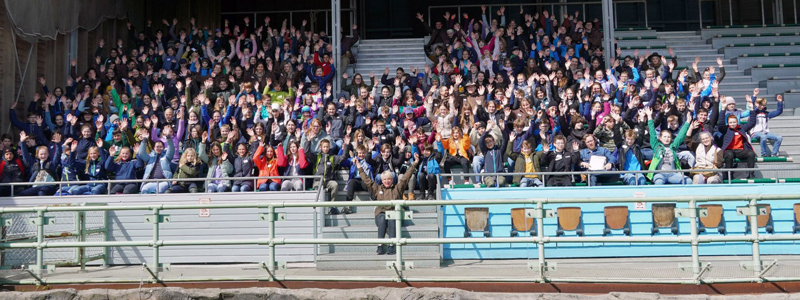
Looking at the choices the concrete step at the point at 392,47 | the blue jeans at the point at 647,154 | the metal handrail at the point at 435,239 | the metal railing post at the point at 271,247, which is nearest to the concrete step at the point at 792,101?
the blue jeans at the point at 647,154

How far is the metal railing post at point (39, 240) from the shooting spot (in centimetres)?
952

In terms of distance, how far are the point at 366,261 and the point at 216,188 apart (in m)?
5.66

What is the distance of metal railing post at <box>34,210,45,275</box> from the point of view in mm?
9516

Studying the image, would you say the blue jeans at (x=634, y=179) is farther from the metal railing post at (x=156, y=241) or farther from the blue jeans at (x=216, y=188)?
the metal railing post at (x=156, y=241)

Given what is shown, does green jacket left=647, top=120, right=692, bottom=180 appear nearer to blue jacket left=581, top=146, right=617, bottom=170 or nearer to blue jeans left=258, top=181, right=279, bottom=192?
blue jacket left=581, top=146, right=617, bottom=170

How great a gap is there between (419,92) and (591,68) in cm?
446

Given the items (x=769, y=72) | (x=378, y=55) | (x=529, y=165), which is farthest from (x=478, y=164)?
(x=769, y=72)

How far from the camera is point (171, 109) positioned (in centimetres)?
1617

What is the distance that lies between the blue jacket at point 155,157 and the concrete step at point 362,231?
585 cm

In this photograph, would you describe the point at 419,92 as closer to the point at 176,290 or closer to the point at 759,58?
the point at 176,290

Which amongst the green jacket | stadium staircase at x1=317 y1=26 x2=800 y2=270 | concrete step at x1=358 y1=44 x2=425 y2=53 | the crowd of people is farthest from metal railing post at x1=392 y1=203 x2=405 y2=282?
concrete step at x1=358 y1=44 x2=425 y2=53

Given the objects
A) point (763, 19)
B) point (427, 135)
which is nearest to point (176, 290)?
point (427, 135)

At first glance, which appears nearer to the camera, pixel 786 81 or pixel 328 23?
pixel 786 81

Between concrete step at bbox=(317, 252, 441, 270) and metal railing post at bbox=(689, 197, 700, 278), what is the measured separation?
9.48 ft
